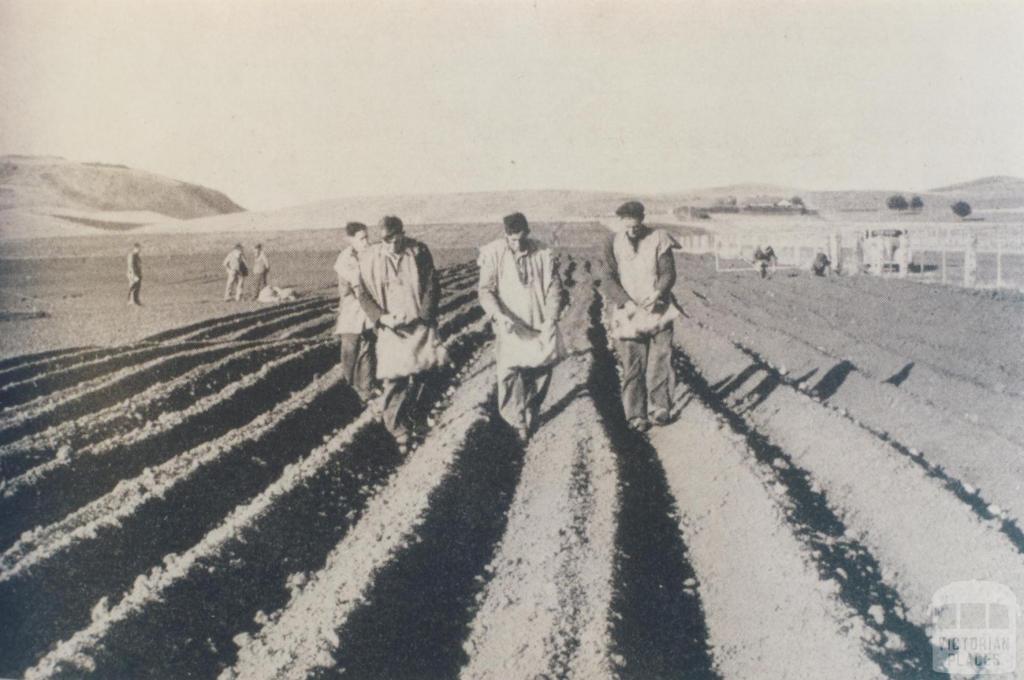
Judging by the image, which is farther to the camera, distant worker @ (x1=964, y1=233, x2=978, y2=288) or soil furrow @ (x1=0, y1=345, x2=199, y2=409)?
distant worker @ (x1=964, y1=233, x2=978, y2=288)

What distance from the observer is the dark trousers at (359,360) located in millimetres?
6984

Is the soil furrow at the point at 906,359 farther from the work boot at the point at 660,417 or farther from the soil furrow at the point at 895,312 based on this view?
the work boot at the point at 660,417

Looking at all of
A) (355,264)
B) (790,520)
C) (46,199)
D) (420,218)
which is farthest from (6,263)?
(46,199)

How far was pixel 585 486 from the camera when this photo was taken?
4965 mm

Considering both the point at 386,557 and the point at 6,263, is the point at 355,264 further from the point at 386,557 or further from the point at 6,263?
the point at 6,263

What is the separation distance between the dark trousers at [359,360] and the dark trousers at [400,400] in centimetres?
101

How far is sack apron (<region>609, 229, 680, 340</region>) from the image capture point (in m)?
5.66

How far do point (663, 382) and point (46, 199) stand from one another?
64264mm

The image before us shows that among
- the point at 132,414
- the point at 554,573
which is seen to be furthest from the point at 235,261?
the point at 554,573

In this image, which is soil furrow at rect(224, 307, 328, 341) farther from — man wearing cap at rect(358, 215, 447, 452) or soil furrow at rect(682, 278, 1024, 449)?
man wearing cap at rect(358, 215, 447, 452)

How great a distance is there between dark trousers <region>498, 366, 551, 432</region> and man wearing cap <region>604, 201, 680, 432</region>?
502 millimetres

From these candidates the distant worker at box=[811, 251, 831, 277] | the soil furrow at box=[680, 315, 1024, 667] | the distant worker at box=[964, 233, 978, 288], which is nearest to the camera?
the soil furrow at box=[680, 315, 1024, 667]

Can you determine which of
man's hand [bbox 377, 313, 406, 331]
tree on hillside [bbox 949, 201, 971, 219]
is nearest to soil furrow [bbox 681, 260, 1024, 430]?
man's hand [bbox 377, 313, 406, 331]

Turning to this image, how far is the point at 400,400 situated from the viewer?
19.6 ft
